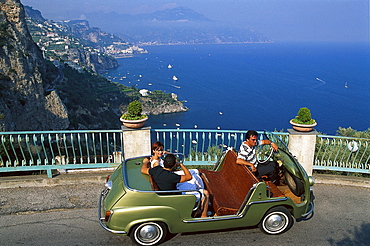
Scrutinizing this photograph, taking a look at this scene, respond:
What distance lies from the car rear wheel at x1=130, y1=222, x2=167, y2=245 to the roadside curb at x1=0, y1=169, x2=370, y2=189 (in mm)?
2502

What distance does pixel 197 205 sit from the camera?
14.4ft

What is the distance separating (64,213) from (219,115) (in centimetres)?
9265

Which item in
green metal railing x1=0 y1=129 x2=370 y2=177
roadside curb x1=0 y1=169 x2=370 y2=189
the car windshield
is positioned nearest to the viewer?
the car windshield

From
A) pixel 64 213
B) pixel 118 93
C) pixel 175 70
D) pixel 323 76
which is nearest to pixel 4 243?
pixel 64 213

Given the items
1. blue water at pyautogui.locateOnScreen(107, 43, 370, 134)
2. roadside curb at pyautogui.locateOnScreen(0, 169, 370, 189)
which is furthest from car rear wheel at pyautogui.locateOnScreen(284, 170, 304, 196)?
blue water at pyautogui.locateOnScreen(107, 43, 370, 134)

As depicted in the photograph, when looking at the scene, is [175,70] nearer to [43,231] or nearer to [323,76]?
[323,76]

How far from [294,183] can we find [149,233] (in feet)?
7.75

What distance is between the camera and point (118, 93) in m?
109

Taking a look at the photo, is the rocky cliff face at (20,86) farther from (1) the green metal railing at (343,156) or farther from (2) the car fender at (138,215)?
(2) the car fender at (138,215)

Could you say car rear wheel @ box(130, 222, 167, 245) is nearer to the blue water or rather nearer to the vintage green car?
the vintage green car

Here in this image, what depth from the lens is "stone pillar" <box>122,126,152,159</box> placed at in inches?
257

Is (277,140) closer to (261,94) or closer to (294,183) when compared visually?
(294,183)

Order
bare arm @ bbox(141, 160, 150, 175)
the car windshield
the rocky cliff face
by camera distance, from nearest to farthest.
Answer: bare arm @ bbox(141, 160, 150, 175) → the car windshield → the rocky cliff face

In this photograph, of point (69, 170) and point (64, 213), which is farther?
point (69, 170)
